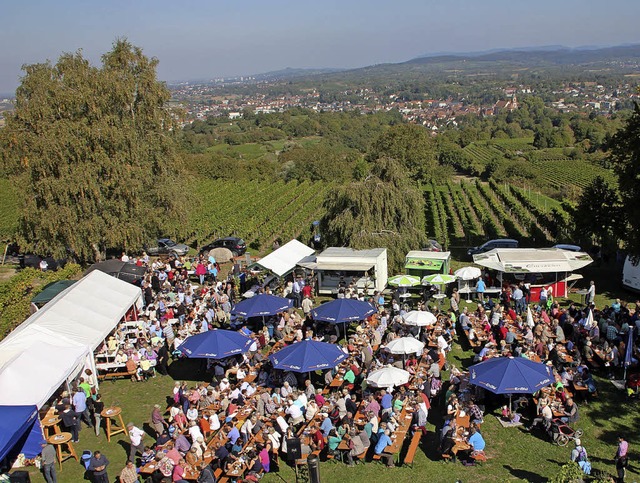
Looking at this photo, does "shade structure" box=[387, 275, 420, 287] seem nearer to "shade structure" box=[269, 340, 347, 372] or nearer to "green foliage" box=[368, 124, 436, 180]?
"shade structure" box=[269, 340, 347, 372]

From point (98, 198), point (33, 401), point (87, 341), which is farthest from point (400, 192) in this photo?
point (33, 401)

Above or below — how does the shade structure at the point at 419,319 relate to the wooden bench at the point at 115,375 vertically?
above

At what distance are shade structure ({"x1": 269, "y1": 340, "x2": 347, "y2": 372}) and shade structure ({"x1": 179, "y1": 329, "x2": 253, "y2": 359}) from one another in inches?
43.8

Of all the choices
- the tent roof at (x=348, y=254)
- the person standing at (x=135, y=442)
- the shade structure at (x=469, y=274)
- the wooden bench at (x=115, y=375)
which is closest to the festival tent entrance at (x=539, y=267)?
the shade structure at (x=469, y=274)

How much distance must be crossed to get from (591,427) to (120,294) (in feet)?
47.6

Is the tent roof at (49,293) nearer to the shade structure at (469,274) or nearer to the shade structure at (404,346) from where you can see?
the shade structure at (404,346)

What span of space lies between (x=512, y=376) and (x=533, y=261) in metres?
10.0

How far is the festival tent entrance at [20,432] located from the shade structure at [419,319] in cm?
952

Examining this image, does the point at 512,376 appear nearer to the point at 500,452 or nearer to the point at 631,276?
the point at 500,452

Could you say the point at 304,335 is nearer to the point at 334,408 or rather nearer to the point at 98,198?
the point at 334,408

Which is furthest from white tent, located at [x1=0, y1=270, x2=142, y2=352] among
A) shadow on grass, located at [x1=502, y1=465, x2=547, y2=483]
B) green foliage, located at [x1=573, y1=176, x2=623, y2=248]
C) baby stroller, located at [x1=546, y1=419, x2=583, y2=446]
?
green foliage, located at [x1=573, y1=176, x2=623, y2=248]

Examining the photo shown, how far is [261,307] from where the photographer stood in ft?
59.8

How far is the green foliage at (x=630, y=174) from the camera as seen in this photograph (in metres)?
21.4

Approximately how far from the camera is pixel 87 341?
1567 cm
